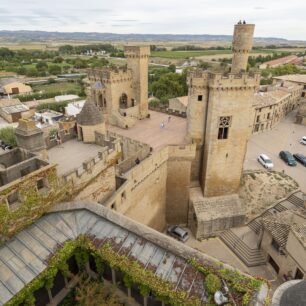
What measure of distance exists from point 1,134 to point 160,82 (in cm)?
4277

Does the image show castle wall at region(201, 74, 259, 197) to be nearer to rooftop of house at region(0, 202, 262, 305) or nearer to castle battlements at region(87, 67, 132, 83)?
castle battlements at region(87, 67, 132, 83)

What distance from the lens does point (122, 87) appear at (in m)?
32.8

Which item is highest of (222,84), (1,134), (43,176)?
(222,84)

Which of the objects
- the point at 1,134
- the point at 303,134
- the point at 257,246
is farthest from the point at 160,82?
the point at 257,246

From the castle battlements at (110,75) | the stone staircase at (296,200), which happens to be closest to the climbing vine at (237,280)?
the stone staircase at (296,200)

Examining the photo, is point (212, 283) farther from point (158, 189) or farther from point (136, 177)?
point (158, 189)

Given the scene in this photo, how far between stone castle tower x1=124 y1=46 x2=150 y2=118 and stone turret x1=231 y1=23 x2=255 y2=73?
11.1 meters

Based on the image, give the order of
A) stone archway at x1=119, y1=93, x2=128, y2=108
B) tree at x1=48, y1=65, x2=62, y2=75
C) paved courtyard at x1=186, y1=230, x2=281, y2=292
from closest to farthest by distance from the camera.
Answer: paved courtyard at x1=186, y1=230, x2=281, y2=292
stone archway at x1=119, y1=93, x2=128, y2=108
tree at x1=48, y1=65, x2=62, y2=75

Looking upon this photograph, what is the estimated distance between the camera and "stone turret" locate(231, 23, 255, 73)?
25428 millimetres

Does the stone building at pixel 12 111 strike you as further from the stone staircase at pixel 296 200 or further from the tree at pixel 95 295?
the tree at pixel 95 295

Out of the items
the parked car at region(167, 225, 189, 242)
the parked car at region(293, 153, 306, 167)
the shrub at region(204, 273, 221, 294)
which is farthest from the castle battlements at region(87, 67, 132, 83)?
the parked car at region(293, 153, 306, 167)

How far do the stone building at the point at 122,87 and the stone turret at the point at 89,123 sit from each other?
930cm

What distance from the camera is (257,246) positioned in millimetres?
26625

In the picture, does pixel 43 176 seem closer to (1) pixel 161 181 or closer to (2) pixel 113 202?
(2) pixel 113 202
